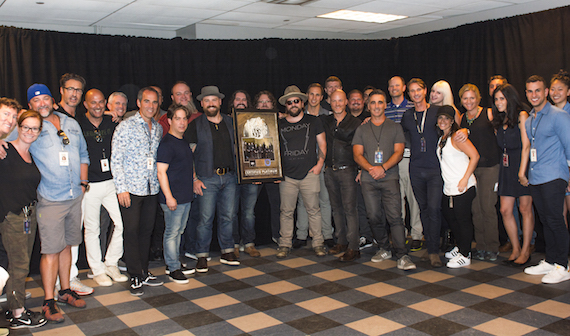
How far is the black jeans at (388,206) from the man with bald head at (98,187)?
8.03 ft

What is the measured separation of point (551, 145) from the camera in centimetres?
425

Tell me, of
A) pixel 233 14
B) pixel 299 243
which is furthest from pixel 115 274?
pixel 233 14

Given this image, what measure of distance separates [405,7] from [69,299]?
523cm

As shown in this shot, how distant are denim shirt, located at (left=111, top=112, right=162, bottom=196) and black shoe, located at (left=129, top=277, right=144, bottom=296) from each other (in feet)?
2.48

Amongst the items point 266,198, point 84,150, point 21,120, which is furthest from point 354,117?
point 21,120

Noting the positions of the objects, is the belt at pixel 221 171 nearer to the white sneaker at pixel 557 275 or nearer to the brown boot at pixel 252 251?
the brown boot at pixel 252 251

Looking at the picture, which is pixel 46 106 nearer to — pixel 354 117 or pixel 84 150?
pixel 84 150

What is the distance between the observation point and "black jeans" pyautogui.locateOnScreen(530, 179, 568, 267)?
167 inches

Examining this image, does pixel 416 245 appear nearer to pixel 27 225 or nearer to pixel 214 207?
pixel 214 207

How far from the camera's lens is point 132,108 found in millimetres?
6316

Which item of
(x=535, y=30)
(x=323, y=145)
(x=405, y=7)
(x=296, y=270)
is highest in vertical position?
(x=405, y=7)

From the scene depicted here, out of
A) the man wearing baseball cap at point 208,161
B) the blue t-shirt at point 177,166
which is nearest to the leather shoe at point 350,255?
the man wearing baseball cap at point 208,161

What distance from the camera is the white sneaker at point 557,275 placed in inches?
162

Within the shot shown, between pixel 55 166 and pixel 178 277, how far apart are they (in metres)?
1.52
